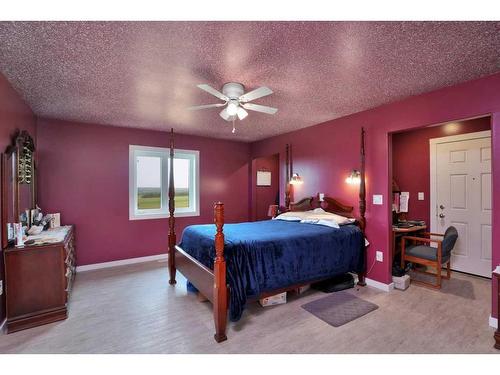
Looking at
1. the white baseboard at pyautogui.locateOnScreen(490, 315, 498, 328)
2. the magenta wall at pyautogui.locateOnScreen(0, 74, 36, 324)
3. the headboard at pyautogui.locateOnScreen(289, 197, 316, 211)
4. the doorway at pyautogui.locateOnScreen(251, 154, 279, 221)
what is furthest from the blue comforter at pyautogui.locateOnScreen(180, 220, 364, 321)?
the doorway at pyautogui.locateOnScreen(251, 154, 279, 221)

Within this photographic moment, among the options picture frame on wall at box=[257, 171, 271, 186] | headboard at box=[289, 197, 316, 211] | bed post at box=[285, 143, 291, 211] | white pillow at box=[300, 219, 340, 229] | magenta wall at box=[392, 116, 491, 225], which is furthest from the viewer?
picture frame on wall at box=[257, 171, 271, 186]

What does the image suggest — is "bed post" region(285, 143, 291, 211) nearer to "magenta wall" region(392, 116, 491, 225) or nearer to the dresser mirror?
"magenta wall" region(392, 116, 491, 225)

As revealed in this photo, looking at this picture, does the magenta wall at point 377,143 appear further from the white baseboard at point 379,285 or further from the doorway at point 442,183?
the doorway at point 442,183

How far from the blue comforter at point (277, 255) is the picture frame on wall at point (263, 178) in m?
2.75

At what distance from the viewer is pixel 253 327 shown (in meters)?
2.30

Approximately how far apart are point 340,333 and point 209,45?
2697 mm

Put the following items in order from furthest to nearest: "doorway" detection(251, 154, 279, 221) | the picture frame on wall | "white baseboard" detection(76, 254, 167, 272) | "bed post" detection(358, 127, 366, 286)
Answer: the picture frame on wall < "doorway" detection(251, 154, 279, 221) < "white baseboard" detection(76, 254, 167, 272) < "bed post" detection(358, 127, 366, 286)

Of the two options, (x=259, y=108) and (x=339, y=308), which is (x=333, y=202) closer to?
(x=339, y=308)

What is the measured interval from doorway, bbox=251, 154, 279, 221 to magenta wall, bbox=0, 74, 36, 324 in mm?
4076

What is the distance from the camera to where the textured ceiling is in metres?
1.61

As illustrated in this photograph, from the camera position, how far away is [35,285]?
2.35 meters

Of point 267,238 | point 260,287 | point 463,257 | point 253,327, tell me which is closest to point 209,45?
point 267,238

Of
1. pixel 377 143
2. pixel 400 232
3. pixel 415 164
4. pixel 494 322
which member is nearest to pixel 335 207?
pixel 400 232

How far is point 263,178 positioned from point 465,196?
3.79 meters
